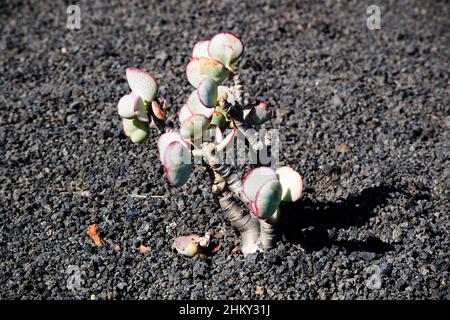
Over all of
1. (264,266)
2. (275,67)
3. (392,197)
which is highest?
(275,67)

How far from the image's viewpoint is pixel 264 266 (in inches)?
63.1

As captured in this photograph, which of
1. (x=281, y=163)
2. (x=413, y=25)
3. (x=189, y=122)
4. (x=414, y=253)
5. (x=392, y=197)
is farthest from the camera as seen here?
(x=413, y=25)

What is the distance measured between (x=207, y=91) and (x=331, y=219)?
60cm

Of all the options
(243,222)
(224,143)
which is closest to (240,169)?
(243,222)

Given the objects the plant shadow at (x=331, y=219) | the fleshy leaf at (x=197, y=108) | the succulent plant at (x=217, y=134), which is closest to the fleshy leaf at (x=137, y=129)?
the succulent plant at (x=217, y=134)

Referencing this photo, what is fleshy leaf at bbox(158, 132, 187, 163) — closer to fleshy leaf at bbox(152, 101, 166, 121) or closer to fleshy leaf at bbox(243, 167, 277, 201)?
fleshy leaf at bbox(152, 101, 166, 121)

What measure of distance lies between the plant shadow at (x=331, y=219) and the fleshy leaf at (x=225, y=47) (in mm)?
528

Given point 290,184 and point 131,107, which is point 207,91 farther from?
point 290,184

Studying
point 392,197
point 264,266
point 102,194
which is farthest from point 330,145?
point 102,194

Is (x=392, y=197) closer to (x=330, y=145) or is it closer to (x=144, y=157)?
(x=330, y=145)

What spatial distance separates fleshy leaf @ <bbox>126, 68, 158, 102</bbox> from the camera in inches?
56.7

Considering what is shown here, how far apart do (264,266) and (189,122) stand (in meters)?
0.46

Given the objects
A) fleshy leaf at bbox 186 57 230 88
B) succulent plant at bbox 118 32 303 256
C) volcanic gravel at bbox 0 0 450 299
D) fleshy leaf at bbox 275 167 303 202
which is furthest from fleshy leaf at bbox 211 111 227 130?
volcanic gravel at bbox 0 0 450 299

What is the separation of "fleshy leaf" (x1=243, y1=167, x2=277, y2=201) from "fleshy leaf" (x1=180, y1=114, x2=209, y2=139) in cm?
16
